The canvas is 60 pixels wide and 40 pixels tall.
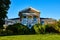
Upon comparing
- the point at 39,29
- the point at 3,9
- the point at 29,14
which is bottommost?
the point at 29,14

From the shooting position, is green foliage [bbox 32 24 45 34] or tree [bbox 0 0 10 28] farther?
tree [bbox 0 0 10 28]

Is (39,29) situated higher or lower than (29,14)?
higher

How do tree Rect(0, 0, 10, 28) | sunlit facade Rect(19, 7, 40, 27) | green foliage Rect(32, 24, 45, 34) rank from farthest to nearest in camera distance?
sunlit facade Rect(19, 7, 40, 27) → tree Rect(0, 0, 10, 28) → green foliage Rect(32, 24, 45, 34)

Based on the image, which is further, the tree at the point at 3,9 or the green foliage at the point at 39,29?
the tree at the point at 3,9

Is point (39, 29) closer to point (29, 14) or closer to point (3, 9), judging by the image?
point (3, 9)

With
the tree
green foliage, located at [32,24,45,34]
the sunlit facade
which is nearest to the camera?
green foliage, located at [32,24,45,34]

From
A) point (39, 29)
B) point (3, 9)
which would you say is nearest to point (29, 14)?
point (3, 9)

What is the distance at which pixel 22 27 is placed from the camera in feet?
90.3

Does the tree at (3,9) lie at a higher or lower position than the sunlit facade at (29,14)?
higher

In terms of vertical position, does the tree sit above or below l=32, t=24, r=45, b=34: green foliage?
above

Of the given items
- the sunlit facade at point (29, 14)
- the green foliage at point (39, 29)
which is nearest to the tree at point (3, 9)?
the green foliage at point (39, 29)

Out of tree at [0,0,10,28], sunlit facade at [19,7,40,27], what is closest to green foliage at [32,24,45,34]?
tree at [0,0,10,28]

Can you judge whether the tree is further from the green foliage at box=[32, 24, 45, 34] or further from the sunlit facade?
the sunlit facade

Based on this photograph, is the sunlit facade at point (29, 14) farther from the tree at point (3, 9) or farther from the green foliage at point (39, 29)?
the green foliage at point (39, 29)
